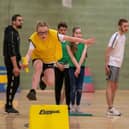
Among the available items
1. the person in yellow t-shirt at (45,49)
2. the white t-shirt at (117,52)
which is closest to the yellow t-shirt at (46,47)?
the person in yellow t-shirt at (45,49)

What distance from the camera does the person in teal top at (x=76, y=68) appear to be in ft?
26.5

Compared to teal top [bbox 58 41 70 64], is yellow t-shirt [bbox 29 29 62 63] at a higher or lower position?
higher

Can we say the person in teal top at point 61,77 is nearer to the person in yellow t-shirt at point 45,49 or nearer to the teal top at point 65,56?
the teal top at point 65,56

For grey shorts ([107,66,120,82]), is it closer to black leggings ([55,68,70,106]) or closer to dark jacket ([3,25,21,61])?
black leggings ([55,68,70,106])

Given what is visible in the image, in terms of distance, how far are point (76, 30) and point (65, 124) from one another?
9.28 ft

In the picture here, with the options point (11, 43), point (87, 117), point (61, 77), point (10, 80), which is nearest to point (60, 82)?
point (61, 77)

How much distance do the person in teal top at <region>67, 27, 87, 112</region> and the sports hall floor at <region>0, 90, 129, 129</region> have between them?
0.46 m

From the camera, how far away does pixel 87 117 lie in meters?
7.87

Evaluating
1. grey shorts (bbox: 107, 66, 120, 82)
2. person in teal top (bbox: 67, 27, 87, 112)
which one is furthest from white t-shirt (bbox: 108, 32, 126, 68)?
person in teal top (bbox: 67, 27, 87, 112)

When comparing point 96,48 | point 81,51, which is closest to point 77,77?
point 81,51

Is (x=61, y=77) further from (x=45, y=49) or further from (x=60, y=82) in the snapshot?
(x=45, y=49)

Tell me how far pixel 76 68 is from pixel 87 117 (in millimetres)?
869

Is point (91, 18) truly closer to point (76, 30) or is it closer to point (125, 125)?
point (76, 30)

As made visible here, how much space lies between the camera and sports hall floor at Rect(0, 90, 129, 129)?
702cm
